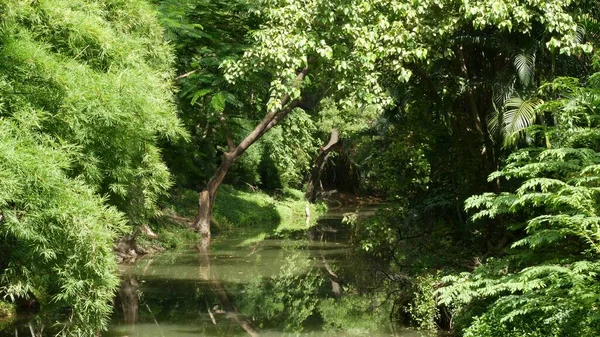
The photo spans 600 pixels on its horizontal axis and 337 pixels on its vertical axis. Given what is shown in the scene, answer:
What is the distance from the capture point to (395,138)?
15.0 meters

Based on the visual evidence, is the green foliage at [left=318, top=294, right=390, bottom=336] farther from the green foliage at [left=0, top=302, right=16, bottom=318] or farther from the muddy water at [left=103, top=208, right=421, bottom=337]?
the green foliage at [left=0, top=302, right=16, bottom=318]

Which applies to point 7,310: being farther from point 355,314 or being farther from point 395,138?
point 395,138

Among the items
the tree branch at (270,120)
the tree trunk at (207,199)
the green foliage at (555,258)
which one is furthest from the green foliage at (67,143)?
the tree trunk at (207,199)

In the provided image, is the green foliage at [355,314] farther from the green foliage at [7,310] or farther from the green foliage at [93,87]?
the green foliage at [7,310]

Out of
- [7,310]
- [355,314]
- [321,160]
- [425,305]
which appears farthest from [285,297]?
[321,160]

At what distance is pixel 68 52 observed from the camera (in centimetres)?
1013

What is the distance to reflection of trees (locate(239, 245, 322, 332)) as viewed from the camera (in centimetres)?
1298

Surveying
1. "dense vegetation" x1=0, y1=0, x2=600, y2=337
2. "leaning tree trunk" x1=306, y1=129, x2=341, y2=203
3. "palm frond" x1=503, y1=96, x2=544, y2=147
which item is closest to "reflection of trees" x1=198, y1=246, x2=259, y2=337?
"dense vegetation" x1=0, y1=0, x2=600, y2=337

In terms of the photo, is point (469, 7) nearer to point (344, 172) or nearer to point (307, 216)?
point (307, 216)

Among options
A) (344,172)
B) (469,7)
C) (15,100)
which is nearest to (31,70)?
(15,100)

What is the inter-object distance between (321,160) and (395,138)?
2157 centimetres

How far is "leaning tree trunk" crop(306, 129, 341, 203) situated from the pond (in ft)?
40.9

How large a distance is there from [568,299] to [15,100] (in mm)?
6618

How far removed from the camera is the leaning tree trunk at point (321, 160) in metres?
35.4
